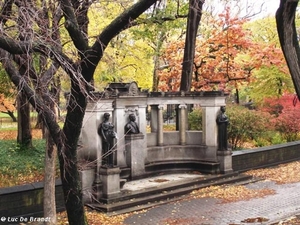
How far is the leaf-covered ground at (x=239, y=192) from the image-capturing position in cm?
858

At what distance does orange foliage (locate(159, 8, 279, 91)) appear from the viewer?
20672 mm

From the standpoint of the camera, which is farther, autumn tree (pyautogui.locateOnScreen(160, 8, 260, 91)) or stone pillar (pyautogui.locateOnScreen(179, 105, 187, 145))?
autumn tree (pyautogui.locateOnScreen(160, 8, 260, 91))

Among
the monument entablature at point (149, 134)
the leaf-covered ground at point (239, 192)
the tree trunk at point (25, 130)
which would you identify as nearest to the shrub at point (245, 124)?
the leaf-covered ground at point (239, 192)

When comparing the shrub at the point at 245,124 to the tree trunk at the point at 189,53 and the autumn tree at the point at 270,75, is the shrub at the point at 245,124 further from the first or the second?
the autumn tree at the point at 270,75

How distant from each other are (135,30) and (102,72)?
7.81 ft

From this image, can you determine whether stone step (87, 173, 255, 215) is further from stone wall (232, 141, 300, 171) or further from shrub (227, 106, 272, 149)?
shrub (227, 106, 272, 149)

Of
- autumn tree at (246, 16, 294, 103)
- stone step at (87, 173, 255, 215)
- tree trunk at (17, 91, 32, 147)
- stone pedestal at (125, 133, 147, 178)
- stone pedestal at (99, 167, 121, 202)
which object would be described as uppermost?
autumn tree at (246, 16, 294, 103)

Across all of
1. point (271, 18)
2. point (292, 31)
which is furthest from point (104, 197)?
point (271, 18)

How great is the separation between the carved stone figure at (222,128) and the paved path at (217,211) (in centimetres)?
265

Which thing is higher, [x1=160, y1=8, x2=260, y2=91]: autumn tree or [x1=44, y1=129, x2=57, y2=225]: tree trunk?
[x1=160, y1=8, x2=260, y2=91]: autumn tree

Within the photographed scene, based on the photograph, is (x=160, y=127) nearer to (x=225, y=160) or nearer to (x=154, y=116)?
(x=154, y=116)

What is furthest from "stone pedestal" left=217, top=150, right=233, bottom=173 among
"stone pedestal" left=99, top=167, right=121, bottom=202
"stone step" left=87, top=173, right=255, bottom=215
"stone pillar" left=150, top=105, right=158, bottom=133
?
"stone pedestal" left=99, top=167, right=121, bottom=202

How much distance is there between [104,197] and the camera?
985 centimetres

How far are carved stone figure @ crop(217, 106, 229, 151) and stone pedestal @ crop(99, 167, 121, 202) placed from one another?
4451mm
